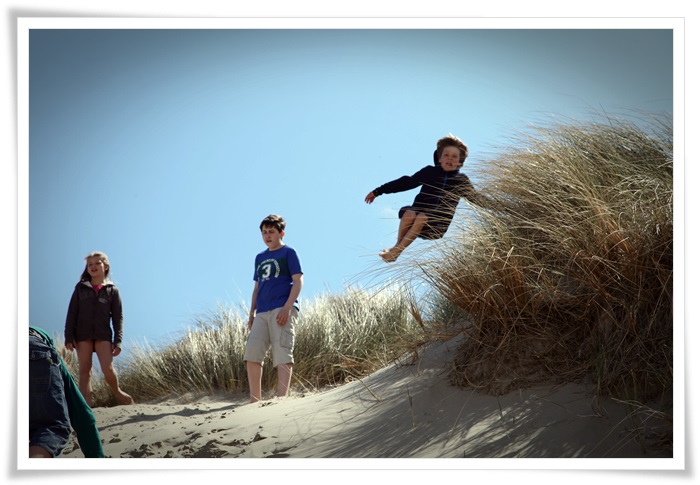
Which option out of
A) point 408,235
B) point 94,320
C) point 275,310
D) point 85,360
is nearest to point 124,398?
point 85,360

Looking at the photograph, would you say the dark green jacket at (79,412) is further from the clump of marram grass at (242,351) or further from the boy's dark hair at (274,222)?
the clump of marram grass at (242,351)

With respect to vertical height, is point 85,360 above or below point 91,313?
below

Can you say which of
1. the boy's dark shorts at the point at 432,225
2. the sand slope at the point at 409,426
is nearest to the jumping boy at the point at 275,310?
the sand slope at the point at 409,426

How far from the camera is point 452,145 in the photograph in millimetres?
5863

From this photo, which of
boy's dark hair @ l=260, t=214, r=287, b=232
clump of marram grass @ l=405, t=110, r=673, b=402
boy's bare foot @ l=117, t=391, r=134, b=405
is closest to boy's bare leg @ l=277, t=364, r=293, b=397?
boy's dark hair @ l=260, t=214, r=287, b=232

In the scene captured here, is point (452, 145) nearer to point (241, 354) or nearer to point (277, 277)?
point (277, 277)

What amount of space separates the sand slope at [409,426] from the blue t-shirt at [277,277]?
34.6 inches

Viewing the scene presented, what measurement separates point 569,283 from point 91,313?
4084 millimetres

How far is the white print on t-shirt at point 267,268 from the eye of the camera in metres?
5.72

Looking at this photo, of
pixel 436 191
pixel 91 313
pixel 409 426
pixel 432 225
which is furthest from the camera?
pixel 91 313

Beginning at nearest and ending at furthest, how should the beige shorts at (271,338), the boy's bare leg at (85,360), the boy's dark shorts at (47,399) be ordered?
the boy's dark shorts at (47,399), the beige shorts at (271,338), the boy's bare leg at (85,360)
